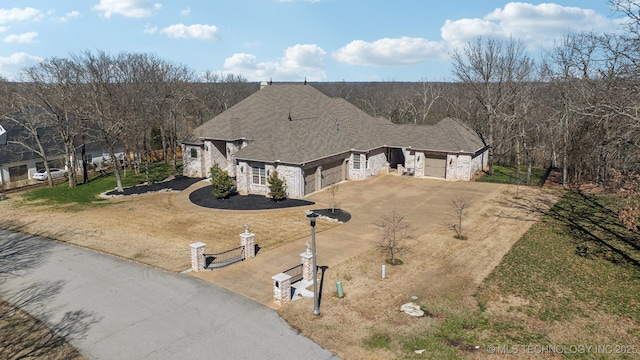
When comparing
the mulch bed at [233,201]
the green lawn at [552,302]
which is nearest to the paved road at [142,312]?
the green lawn at [552,302]

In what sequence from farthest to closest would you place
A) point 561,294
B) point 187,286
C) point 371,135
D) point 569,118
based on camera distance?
1. point 371,135
2. point 569,118
3. point 187,286
4. point 561,294

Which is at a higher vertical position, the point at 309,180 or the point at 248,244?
the point at 309,180

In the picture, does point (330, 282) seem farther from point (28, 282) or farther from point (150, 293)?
point (28, 282)

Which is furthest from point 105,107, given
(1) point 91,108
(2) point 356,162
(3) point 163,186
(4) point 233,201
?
(2) point 356,162

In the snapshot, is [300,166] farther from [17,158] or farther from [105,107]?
[17,158]

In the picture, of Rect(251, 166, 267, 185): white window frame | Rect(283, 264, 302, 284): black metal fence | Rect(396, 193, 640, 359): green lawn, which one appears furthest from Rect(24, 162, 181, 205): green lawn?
Rect(396, 193, 640, 359): green lawn

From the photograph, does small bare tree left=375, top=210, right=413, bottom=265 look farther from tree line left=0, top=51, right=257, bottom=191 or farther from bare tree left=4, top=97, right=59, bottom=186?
bare tree left=4, top=97, right=59, bottom=186

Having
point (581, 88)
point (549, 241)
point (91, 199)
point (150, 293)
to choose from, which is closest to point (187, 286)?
point (150, 293)
